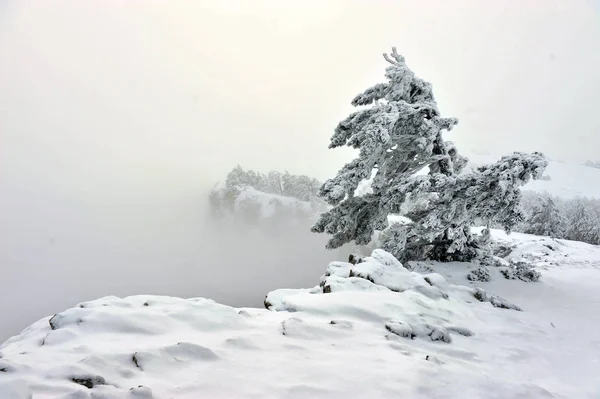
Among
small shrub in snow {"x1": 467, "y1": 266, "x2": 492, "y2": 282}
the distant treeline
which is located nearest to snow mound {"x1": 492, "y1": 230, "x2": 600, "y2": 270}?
small shrub in snow {"x1": 467, "y1": 266, "x2": 492, "y2": 282}

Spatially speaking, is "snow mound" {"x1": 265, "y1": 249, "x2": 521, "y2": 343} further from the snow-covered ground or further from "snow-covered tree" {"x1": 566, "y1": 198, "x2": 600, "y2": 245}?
the snow-covered ground

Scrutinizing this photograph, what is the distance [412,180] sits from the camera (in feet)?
31.5

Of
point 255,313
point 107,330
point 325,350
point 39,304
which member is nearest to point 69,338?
point 107,330

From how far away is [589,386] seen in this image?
154 inches

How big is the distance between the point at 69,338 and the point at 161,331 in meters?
1.03

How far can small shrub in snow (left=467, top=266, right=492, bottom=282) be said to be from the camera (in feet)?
30.4

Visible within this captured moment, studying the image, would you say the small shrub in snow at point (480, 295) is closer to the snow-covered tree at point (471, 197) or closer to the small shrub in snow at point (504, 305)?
the small shrub in snow at point (504, 305)

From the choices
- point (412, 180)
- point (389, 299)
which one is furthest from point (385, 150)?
point (389, 299)

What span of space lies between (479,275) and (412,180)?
331cm

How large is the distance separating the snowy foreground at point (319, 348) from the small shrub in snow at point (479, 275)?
2.16 meters

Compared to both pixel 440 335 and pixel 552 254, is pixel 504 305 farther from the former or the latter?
pixel 552 254

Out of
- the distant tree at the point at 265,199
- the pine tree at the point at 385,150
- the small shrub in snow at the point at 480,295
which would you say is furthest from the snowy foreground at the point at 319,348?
the distant tree at the point at 265,199

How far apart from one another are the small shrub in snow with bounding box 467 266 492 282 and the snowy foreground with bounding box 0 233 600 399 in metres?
2.16

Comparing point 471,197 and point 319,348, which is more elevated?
point 471,197
